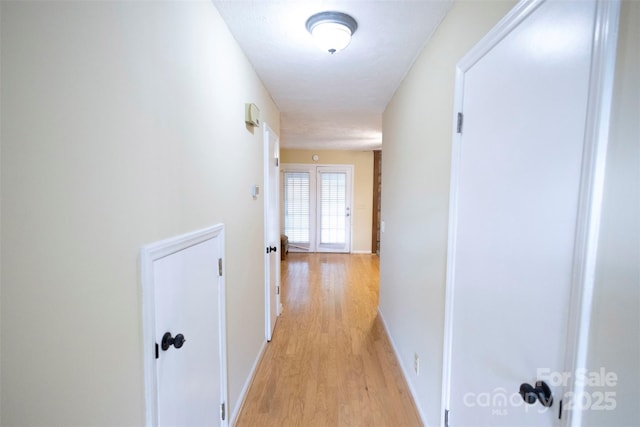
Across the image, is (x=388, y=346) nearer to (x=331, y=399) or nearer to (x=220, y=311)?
(x=331, y=399)

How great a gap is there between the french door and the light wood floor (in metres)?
2.61

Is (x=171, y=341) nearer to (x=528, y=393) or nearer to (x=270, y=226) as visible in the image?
(x=528, y=393)

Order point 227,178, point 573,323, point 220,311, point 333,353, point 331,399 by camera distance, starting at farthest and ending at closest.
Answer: point 333,353 < point 331,399 < point 227,178 < point 220,311 < point 573,323

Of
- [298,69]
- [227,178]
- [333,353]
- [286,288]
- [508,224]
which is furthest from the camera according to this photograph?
[286,288]

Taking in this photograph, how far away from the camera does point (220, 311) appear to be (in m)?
1.46

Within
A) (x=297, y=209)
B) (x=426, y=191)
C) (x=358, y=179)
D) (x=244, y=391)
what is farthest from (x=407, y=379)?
(x=358, y=179)

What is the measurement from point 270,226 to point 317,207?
3759 mm

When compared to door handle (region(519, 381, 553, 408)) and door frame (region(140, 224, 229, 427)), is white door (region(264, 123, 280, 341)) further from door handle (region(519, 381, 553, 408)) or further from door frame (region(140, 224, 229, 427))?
door handle (region(519, 381, 553, 408))

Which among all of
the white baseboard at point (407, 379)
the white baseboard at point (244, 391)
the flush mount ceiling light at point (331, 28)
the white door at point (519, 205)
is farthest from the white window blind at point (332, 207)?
the white door at point (519, 205)

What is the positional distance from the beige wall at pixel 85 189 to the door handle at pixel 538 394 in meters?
1.15

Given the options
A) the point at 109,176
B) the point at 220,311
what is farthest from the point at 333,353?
the point at 109,176

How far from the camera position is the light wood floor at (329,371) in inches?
70.1

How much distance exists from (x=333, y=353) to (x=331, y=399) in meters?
0.56

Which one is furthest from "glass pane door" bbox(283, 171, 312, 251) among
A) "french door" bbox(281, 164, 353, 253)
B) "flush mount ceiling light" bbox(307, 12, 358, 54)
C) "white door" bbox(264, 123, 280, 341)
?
"flush mount ceiling light" bbox(307, 12, 358, 54)
